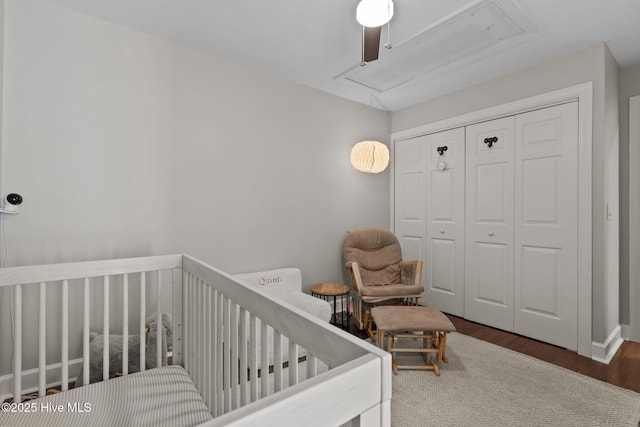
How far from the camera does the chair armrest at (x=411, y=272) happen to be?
106 inches

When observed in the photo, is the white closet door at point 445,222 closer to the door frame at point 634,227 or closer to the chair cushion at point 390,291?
the chair cushion at point 390,291

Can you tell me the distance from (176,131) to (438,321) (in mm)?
2306

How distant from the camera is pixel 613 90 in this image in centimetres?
243

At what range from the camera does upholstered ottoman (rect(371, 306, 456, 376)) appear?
1.98 metres

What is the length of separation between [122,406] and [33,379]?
1144mm

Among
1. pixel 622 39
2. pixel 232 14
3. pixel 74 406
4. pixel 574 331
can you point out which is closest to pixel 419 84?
pixel 622 39

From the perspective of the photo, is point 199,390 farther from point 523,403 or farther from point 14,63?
point 14,63

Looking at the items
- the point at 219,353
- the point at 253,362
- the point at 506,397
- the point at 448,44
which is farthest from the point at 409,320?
the point at 448,44

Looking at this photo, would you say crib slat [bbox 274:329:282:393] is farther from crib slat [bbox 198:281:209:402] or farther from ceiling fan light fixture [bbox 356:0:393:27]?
ceiling fan light fixture [bbox 356:0:393:27]

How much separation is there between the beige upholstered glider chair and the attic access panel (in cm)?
151

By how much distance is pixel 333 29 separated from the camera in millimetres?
2021

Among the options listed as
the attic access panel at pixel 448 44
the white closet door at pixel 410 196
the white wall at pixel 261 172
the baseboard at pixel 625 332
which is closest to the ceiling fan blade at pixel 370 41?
the attic access panel at pixel 448 44

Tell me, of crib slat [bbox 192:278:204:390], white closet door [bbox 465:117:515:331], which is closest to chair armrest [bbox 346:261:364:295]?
white closet door [bbox 465:117:515:331]

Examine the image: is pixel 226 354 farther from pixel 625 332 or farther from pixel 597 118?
pixel 625 332
